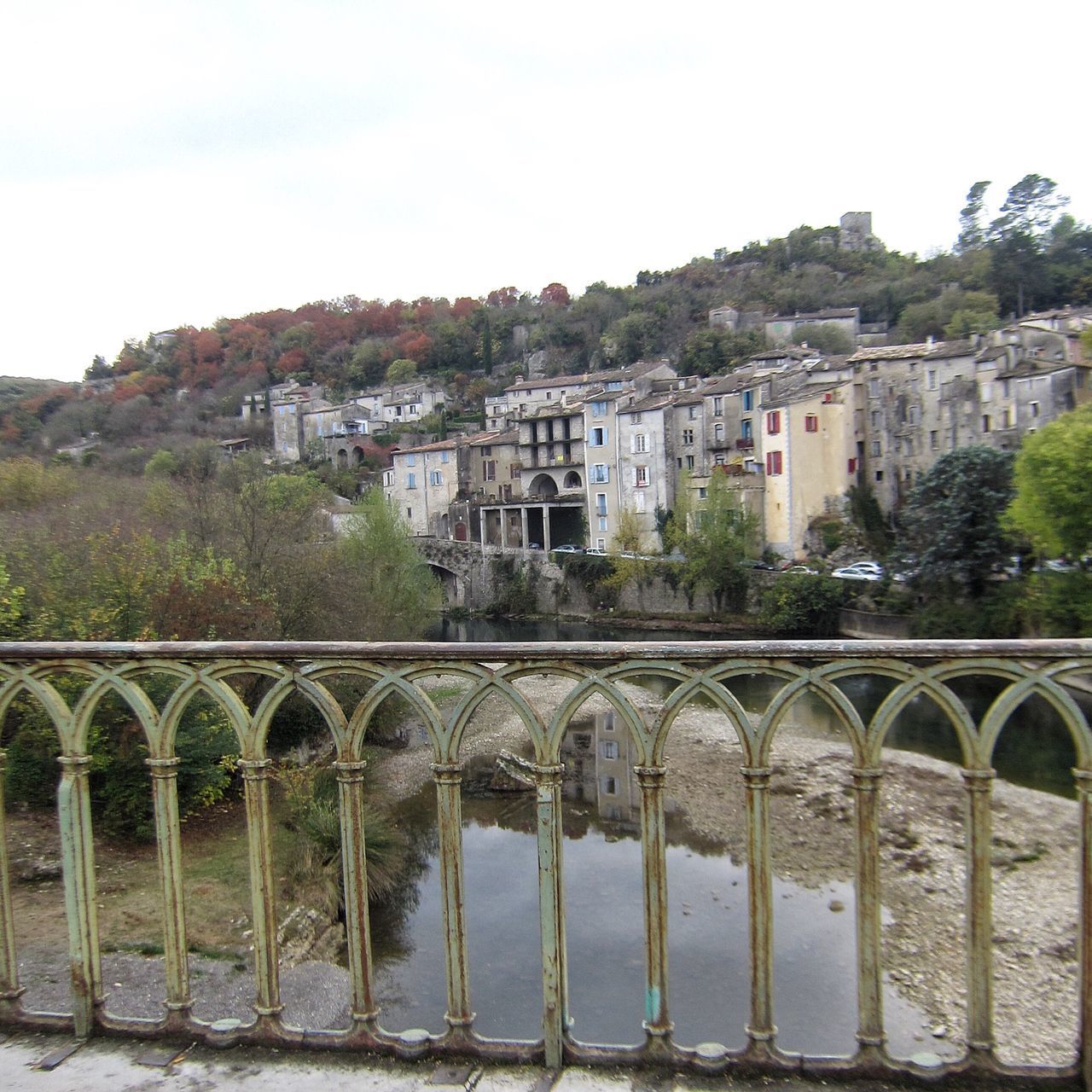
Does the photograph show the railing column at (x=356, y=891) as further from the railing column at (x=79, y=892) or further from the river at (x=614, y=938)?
the river at (x=614, y=938)

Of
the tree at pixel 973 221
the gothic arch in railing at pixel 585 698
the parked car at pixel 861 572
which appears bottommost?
the parked car at pixel 861 572

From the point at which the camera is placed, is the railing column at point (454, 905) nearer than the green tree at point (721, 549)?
Yes

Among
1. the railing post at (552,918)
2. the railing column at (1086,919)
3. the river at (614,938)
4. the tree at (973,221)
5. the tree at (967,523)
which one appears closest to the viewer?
the railing column at (1086,919)

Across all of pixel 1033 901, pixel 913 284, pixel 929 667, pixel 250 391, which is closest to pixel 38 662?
pixel 929 667

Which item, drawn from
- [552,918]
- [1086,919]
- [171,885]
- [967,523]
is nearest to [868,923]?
[1086,919]

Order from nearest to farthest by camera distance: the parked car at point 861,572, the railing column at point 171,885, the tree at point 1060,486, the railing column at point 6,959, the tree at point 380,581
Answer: the railing column at point 171,885 < the railing column at point 6,959 < the tree at point 380,581 < the tree at point 1060,486 < the parked car at point 861,572

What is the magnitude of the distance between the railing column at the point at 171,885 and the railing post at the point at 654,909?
1649mm

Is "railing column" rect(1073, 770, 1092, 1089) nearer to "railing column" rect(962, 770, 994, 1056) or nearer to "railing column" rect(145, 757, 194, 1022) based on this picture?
"railing column" rect(962, 770, 994, 1056)

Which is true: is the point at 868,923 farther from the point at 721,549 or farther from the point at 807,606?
the point at 721,549

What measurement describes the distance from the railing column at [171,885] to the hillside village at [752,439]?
3295 centimetres

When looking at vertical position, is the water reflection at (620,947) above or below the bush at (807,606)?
below

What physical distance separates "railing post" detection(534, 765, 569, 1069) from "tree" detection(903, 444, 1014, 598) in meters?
27.4

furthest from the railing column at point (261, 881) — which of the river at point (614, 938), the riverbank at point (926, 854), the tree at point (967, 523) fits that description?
the tree at point (967, 523)

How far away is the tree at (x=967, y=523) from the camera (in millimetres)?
28031
